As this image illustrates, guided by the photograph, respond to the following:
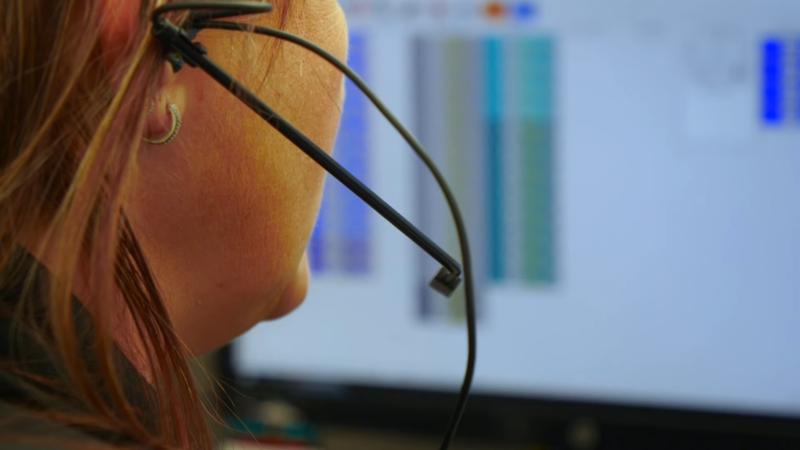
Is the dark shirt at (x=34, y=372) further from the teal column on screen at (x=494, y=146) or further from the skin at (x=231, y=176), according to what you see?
the teal column on screen at (x=494, y=146)

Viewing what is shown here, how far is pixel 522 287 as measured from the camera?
69 centimetres

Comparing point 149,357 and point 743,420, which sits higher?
point 149,357

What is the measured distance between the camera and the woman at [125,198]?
10.6 inches

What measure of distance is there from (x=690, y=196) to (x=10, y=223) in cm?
53

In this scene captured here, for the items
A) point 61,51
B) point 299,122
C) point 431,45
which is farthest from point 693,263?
point 61,51

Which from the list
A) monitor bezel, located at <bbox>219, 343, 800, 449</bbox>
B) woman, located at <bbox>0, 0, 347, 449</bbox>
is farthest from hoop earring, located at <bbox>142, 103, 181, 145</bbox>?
monitor bezel, located at <bbox>219, 343, 800, 449</bbox>

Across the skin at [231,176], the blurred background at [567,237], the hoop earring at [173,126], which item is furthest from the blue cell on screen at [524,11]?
the hoop earring at [173,126]

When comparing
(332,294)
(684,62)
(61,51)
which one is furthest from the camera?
(332,294)

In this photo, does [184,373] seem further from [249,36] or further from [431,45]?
[431,45]

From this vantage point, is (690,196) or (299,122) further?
(690,196)

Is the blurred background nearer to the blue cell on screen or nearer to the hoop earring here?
the blue cell on screen

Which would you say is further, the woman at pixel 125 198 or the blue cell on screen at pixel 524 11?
the blue cell on screen at pixel 524 11

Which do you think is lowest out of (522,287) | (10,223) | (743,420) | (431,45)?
(743,420)

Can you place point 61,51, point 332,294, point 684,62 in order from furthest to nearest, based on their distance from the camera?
point 332,294 < point 684,62 < point 61,51
